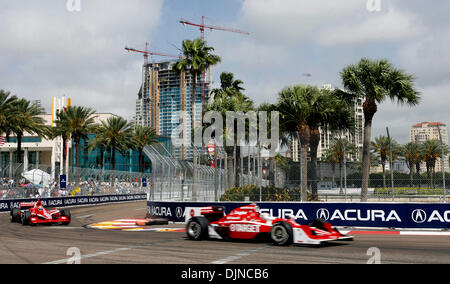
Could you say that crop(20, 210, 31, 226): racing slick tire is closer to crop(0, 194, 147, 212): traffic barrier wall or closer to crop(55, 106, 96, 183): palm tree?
crop(0, 194, 147, 212): traffic barrier wall

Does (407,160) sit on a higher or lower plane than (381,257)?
higher

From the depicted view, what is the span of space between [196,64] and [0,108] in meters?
18.5

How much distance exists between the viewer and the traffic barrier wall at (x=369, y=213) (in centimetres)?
1628

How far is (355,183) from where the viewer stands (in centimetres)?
1811

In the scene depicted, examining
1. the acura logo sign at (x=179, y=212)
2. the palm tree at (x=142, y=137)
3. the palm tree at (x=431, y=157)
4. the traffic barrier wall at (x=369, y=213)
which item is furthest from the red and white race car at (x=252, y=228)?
the palm tree at (x=142, y=137)

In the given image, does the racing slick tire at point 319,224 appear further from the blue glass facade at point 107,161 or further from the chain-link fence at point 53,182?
the blue glass facade at point 107,161

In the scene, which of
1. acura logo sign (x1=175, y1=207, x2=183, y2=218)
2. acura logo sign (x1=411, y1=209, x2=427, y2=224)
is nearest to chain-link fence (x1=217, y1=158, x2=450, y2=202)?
acura logo sign (x1=411, y1=209, x2=427, y2=224)

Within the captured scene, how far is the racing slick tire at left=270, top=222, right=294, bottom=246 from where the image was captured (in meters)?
11.5

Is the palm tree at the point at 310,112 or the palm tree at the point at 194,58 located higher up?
the palm tree at the point at 194,58

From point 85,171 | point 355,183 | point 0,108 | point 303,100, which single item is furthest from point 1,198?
point 355,183

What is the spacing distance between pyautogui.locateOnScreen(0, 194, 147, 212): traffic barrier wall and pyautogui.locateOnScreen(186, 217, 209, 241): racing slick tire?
20222 millimetres

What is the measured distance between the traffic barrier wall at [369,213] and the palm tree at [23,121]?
26775mm
